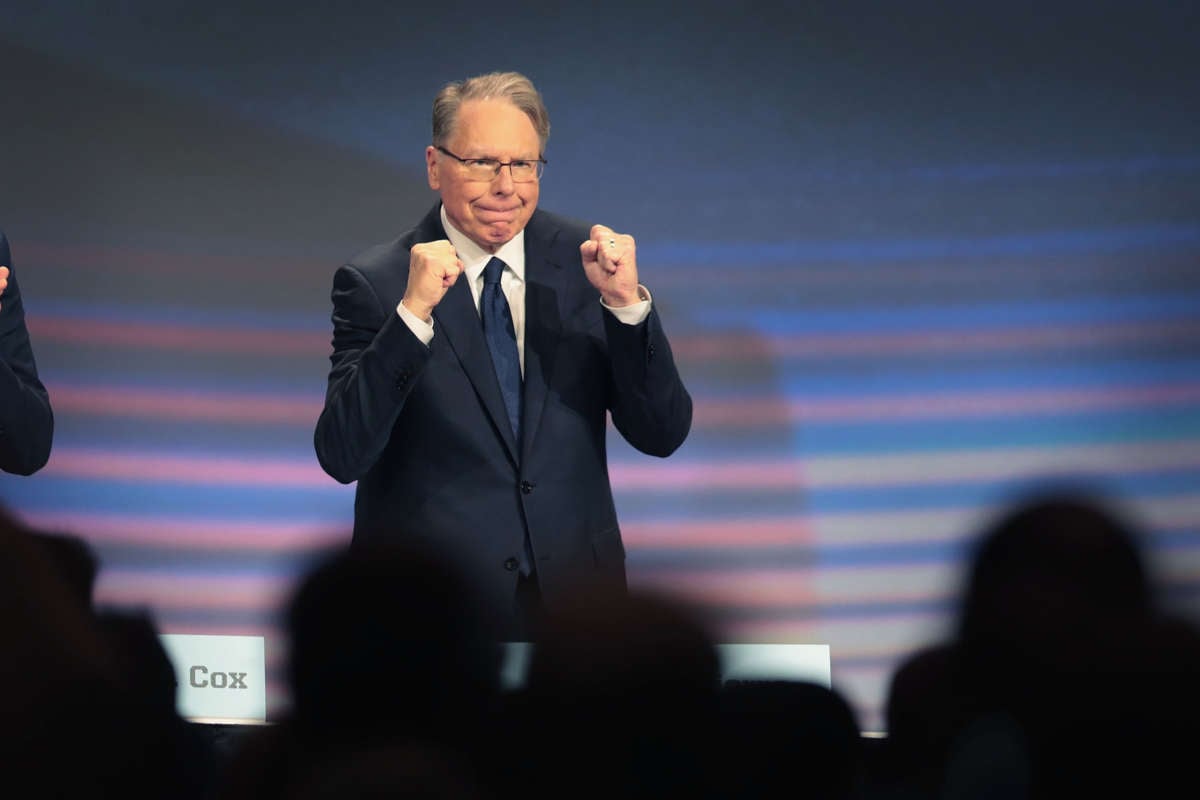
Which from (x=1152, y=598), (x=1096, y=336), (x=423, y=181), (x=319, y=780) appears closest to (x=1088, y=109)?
(x=1096, y=336)

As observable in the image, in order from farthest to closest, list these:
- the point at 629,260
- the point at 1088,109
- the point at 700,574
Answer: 1. the point at 1088,109
2. the point at 629,260
3. the point at 700,574

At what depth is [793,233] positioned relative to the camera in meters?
3.64

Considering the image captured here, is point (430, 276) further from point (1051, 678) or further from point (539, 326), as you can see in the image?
point (1051, 678)

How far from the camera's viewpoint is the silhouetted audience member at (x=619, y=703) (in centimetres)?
92

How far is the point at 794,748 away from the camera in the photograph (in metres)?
0.99

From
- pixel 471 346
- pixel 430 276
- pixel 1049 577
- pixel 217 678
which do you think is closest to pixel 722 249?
pixel 471 346

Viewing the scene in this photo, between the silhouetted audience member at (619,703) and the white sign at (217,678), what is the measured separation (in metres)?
0.19

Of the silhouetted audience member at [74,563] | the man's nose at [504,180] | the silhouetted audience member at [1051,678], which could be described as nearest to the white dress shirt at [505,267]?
the man's nose at [504,180]

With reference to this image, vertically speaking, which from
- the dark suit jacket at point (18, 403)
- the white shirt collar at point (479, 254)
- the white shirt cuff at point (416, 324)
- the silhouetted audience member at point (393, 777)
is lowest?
the silhouetted audience member at point (393, 777)

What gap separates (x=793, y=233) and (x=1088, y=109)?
Result: 0.76 m

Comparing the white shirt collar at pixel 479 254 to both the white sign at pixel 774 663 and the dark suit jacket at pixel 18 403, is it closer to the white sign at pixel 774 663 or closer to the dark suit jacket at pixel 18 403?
the dark suit jacket at pixel 18 403

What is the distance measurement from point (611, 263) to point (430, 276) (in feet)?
0.88

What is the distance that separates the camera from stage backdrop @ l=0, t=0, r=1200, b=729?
3.44 m

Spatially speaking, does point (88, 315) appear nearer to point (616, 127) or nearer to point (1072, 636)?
point (616, 127)
